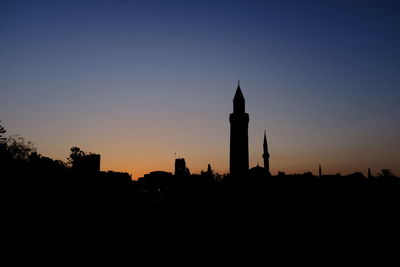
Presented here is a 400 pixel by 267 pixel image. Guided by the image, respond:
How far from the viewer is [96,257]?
10875 millimetres

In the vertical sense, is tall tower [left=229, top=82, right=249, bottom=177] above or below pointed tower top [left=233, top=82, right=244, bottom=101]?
below

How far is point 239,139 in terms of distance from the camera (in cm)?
3753

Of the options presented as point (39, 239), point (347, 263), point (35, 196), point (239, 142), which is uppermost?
point (239, 142)

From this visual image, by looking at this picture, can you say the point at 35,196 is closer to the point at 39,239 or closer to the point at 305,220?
the point at 39,239

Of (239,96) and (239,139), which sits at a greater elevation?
(239,96)

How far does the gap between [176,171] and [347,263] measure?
1070 inches

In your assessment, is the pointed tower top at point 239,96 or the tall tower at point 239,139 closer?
the tall tower at point 239,139

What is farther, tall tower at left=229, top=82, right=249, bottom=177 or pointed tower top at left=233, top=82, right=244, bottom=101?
pointed tower top at left=233, top=82, right=244, bottom=101

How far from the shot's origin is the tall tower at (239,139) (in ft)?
122

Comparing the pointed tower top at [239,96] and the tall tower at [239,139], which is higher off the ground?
the pointed tower top at [239,96]

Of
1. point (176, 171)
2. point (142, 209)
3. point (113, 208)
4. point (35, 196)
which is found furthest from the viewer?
point (176, 171)

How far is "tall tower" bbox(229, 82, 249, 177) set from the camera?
1459 inches

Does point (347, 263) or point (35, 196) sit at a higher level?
point (35, 196)

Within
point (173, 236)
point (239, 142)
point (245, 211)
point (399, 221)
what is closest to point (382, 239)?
point (399, 221)
